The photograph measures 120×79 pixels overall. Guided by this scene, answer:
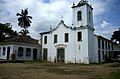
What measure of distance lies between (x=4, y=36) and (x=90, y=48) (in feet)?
88.9

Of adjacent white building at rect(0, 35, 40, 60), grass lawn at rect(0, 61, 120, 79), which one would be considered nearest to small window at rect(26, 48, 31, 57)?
adjacent white building at rect(0, 35, 40, 60)

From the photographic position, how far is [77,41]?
27.2m

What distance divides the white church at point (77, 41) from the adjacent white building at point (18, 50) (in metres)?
2.12

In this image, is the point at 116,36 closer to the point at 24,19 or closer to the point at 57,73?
the point at 24,19

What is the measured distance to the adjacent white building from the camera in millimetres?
28322

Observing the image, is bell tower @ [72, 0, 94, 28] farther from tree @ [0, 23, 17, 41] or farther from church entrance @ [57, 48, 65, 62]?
tree @ [0, 23, 17, 41]

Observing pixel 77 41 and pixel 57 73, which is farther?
pixel 77 41

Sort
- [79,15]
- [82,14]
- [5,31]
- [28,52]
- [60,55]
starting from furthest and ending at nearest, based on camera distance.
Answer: [5,31], [28,52], [60,55], [79,15], [82,14]

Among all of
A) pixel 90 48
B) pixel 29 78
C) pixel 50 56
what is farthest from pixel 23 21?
pixel 29 78

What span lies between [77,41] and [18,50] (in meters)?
10.4

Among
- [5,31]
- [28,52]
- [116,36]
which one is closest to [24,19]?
[5,31]

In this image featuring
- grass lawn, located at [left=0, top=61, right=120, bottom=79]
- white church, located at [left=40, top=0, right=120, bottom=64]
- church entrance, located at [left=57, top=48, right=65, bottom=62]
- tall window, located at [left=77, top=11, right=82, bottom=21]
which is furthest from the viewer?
church entrance, located at [left=57, top=48, right=65, bottom=62]

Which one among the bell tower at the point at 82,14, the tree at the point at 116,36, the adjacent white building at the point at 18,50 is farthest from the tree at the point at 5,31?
the tree at the point at 116,36

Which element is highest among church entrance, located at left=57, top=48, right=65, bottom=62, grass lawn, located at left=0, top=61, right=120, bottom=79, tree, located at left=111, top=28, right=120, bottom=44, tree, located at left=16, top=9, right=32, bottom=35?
tree, located at left=16, top=9, right=32, bottom=35
